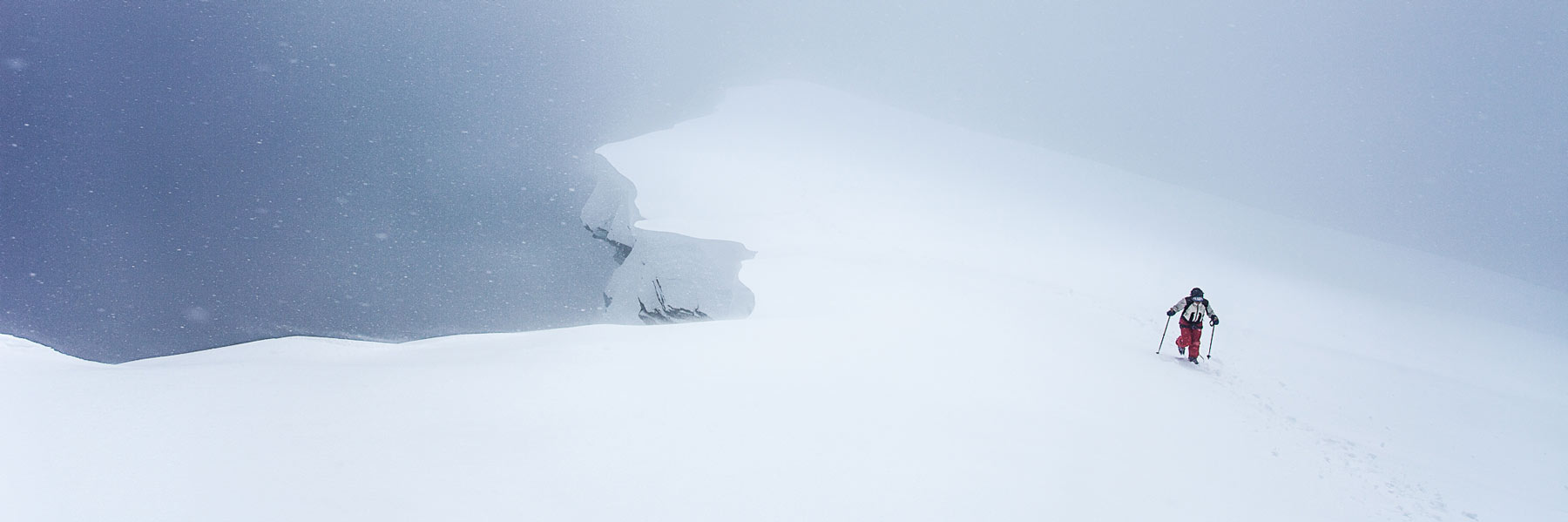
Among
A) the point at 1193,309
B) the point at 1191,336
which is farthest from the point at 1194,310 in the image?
the point at 1191,336

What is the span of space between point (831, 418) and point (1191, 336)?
4744 mm

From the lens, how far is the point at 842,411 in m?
4.77

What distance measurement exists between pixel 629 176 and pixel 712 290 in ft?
21.1

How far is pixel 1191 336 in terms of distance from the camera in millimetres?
7289

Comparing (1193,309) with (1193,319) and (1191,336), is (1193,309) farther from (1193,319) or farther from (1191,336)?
(1191,336)

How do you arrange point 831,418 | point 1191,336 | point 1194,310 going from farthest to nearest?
point 1191,336, point 1194,310, point 831,418

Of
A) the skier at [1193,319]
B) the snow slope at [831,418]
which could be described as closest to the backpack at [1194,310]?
the skier at [1193,319]

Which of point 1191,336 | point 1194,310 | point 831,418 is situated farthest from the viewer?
point 1191,336

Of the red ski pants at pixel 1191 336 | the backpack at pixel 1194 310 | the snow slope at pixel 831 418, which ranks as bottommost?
the snow slope at pixel 831 418

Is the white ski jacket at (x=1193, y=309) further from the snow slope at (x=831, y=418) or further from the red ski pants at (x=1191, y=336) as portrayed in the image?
the snow slope at (x=831, y=418)

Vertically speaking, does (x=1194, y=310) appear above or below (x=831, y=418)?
above

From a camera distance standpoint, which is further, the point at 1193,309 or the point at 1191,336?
the point at 1191,336

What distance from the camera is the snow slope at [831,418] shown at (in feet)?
11.6

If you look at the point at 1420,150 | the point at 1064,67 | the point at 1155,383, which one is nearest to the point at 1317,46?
the point at 1420,150
